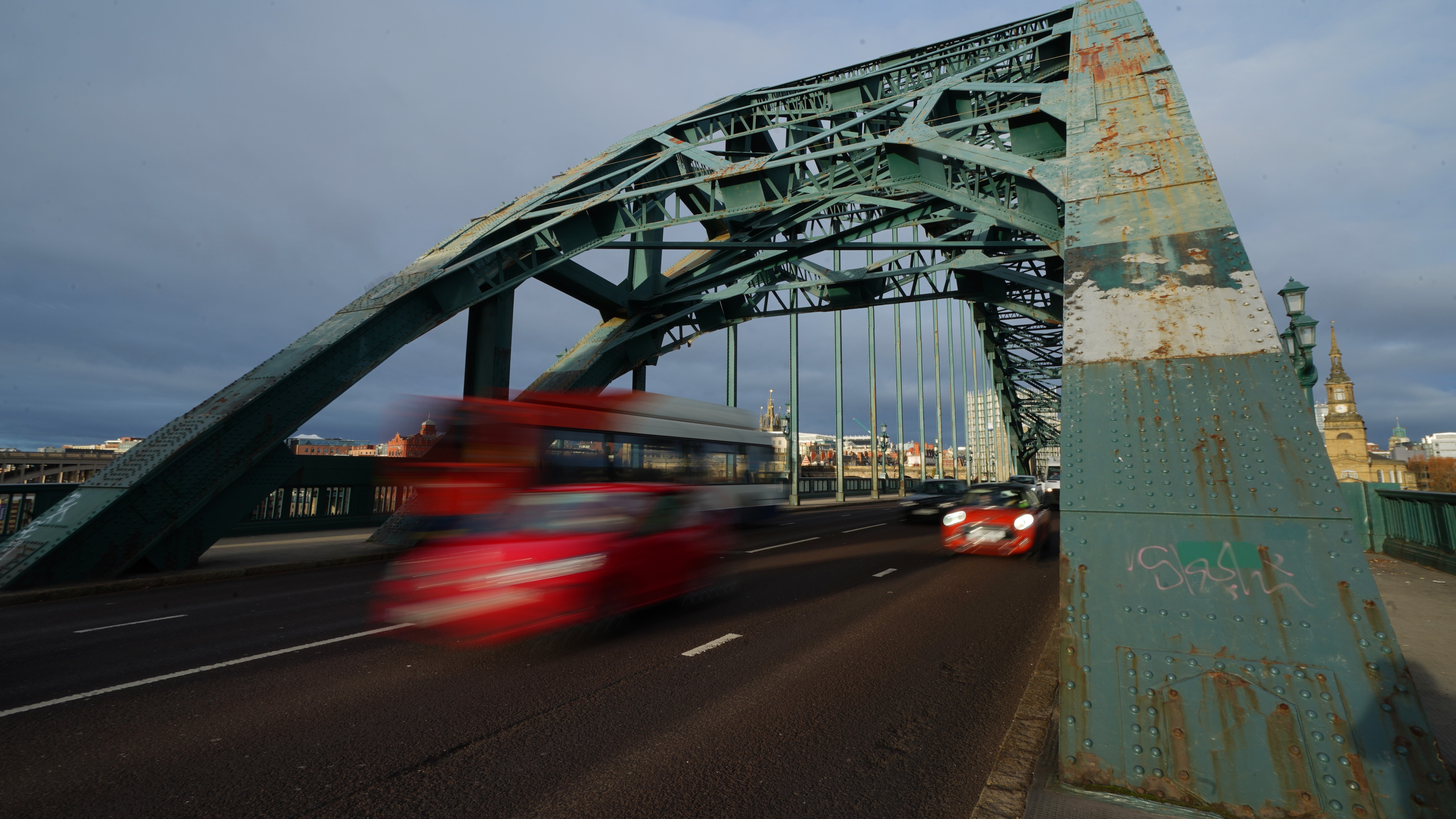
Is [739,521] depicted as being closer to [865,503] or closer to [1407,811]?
[1407,811]

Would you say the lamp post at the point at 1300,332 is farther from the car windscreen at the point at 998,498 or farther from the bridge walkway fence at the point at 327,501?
the bridge walkway fence at the point at 327,501

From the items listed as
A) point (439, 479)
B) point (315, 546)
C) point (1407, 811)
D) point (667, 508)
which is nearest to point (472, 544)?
point (667, 508)

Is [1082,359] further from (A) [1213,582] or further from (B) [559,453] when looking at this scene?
(B) [559,453]

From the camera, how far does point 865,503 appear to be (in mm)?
36500

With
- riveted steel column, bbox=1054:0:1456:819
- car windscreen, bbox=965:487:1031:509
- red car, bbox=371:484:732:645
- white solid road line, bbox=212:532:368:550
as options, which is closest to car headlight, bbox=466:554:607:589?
red car, bbox=371:484:732:645

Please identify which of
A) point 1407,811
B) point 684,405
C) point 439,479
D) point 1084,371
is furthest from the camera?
point 684,405

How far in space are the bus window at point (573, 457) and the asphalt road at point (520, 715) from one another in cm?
217

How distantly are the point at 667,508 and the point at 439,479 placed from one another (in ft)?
11.3

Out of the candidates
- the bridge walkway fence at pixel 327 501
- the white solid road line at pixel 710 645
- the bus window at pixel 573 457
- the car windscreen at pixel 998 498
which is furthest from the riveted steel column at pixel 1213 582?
the bridge walkway fence at pixel 327 501

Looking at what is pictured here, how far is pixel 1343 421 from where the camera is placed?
49594 mm

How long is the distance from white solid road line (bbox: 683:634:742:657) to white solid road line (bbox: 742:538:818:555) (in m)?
6.42

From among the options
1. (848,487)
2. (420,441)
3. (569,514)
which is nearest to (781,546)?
(420,441)

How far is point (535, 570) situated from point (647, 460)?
578 cm

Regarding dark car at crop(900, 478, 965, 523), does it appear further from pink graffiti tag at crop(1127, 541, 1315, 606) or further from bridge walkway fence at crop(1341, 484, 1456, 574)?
pink graffiti tag at crop(1127, 541, 1315, 606)
